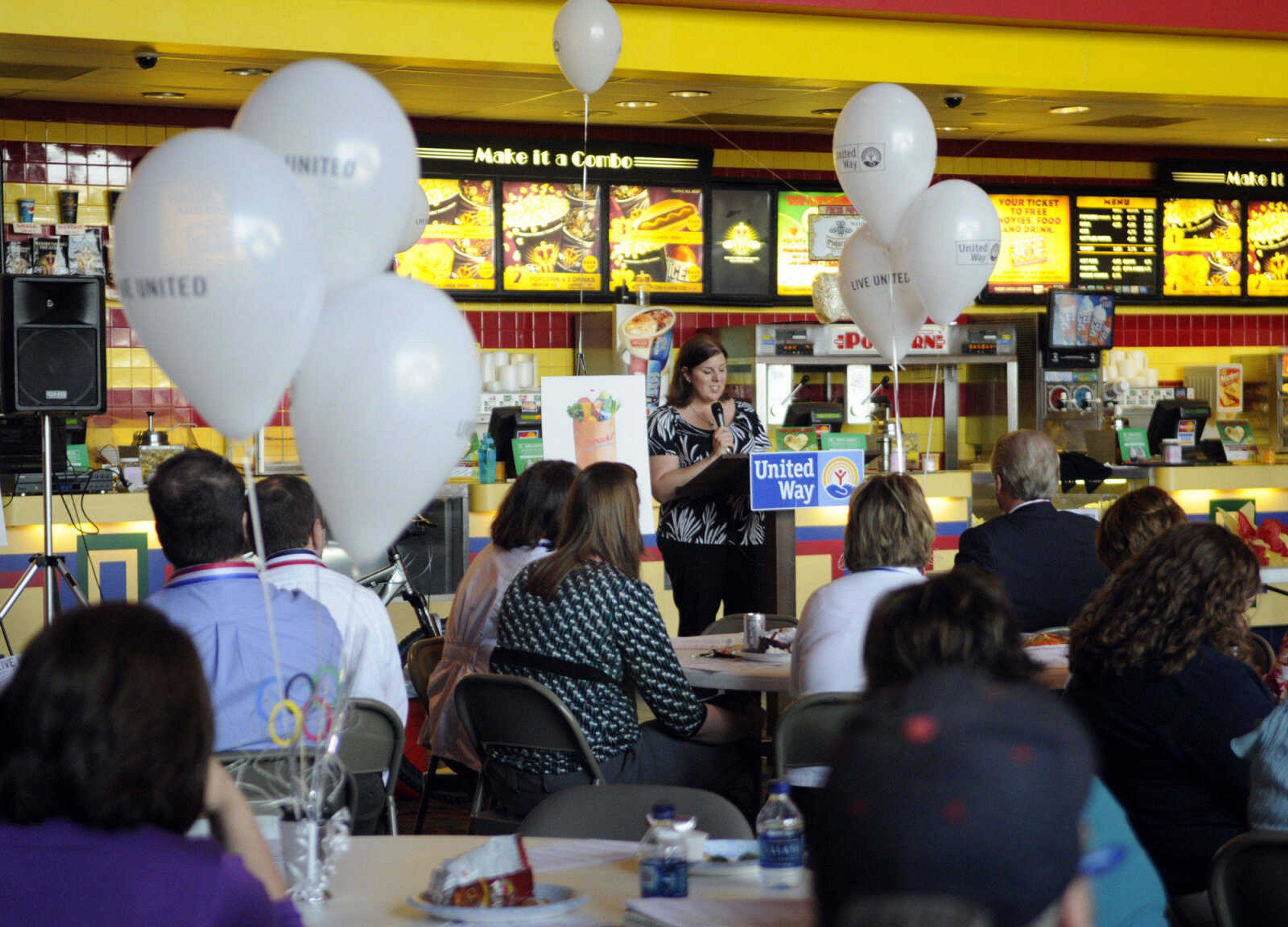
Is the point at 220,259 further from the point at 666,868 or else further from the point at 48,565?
the point at 48,565

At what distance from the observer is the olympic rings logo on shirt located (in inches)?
80.2

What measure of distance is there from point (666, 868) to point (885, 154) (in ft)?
10.7

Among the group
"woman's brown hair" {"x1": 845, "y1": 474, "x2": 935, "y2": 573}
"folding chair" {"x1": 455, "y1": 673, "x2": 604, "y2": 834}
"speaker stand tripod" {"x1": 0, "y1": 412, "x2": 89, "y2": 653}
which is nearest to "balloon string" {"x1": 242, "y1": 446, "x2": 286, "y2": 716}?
"folding chair" {"x1": 455, "y1": 673, "x2": 604, "y2": 834}

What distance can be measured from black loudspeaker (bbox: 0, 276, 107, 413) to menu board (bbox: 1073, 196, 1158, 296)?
6.26m

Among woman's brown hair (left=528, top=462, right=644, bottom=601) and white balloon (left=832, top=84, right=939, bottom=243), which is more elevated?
white balloon (left=832, top=84, right=939, bottom=243)

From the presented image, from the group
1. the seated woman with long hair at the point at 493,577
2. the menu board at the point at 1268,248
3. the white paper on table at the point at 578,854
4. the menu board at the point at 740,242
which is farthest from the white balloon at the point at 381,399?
the menu board at the point at 1268,248

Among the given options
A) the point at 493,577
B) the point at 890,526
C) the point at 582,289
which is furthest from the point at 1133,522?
the point at 582,289

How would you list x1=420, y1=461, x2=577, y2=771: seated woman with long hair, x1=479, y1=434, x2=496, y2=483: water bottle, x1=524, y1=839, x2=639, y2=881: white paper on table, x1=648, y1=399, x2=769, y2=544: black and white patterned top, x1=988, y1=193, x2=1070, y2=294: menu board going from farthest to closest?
x1=988, y1=193, x2=1070, y2=294: menu board
x1=479, y1=434, x2=496, y2=483: water bottle
x1=648, y1=399, x2=769, y2=544: black and white patterned top
x1=420, y1=461, x2=577, y2=771: seated woman with long hair
x1=524, y1=839, x2=639, y2=881: white paper on table

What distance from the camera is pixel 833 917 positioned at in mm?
A: 677

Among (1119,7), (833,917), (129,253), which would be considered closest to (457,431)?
(129,253)

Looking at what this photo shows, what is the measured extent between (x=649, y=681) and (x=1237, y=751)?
148 cm

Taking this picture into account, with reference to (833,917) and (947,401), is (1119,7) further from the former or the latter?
(833,917)

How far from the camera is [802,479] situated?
16.4ft

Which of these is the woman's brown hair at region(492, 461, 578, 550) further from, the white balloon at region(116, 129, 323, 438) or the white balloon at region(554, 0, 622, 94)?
the white balloon at region(554, 0, 622, 94)
